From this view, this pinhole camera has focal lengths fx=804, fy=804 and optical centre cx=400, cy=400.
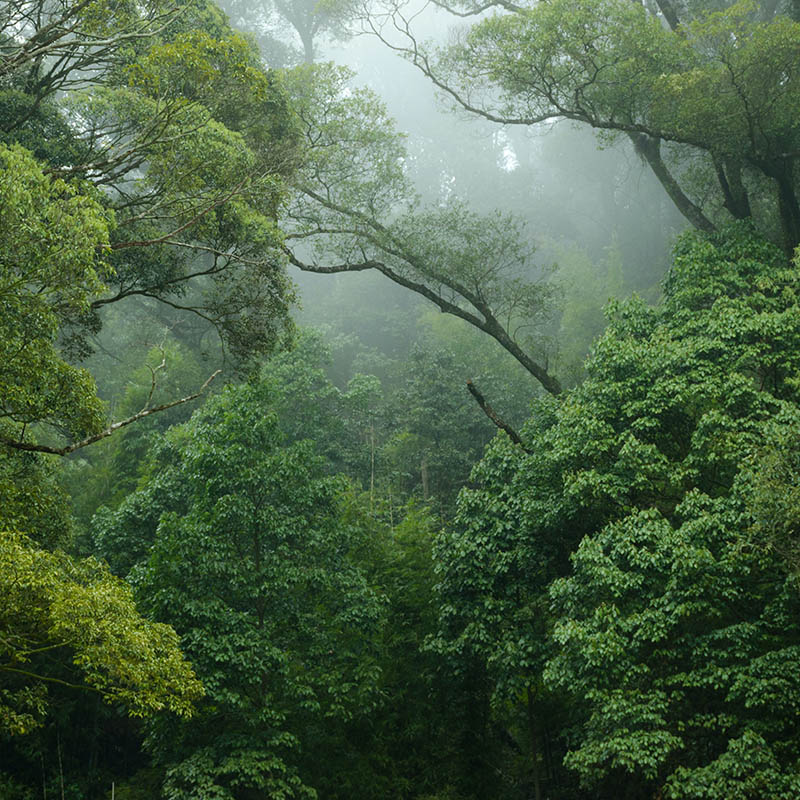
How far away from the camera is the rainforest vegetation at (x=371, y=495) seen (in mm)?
8125

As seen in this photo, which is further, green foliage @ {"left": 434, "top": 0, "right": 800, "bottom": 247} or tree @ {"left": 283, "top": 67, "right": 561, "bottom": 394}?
tree @ {"left": 283, "top": 67, "right": 561, "bottom": 394}

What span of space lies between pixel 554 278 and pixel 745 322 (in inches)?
899

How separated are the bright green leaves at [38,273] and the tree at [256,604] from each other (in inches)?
175

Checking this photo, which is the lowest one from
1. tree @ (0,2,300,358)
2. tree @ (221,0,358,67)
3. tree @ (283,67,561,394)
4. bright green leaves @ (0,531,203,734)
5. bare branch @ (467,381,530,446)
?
bright green leaves @ (0,531,203,734)

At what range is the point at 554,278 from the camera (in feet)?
108

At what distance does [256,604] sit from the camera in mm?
12141

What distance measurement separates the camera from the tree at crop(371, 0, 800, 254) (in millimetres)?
12812

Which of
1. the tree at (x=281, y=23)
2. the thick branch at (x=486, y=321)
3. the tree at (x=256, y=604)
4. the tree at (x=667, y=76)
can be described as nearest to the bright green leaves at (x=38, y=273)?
the tree at (x=256, y=604)

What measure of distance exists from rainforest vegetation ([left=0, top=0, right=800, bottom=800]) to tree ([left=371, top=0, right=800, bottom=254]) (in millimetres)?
61

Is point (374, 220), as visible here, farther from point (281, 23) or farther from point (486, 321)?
point (281, 23)

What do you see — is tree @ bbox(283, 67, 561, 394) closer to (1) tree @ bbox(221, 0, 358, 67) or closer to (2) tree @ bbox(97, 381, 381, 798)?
(2) tree @ bbox(97, 381, 381, 798)

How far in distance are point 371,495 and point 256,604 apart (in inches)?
288

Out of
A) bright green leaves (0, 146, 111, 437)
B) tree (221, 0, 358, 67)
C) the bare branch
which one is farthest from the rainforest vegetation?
tree (221, 0, 358, 67)

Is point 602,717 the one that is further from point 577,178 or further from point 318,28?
point 577,178
